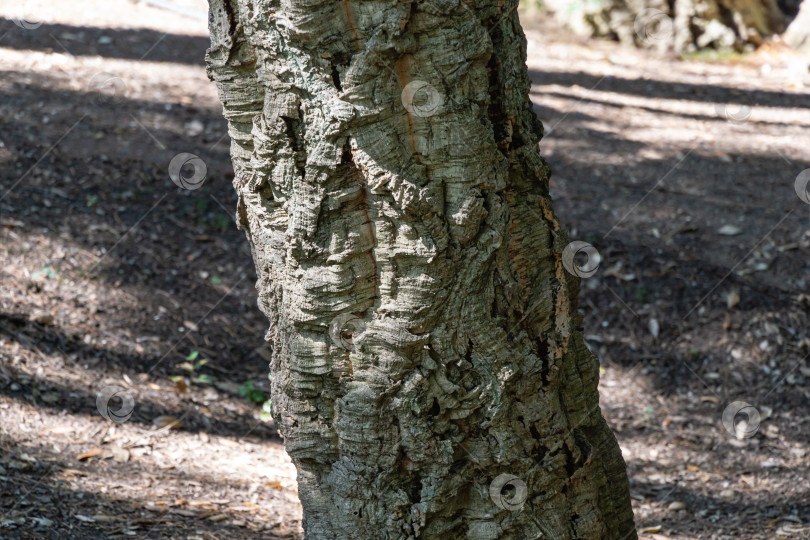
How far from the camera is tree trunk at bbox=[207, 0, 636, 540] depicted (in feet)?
5.76

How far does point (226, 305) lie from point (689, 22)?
7465 millimetres

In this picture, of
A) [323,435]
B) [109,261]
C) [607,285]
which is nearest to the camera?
[323,435]

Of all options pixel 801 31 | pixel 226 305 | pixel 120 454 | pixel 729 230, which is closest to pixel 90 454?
pixel 120 454

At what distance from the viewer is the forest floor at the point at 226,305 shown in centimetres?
317

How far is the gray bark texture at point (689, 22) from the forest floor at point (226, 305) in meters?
1.72

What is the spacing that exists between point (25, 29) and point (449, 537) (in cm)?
793

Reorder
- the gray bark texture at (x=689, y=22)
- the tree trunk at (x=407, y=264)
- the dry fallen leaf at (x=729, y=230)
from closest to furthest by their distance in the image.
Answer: the tree trunk at (x=407, y=264)
the dry fallen leaf at (x=729, y=230)
the gray bark texture at (x=689, y=22)

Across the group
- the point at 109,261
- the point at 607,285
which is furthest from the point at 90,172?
the point at 607,285

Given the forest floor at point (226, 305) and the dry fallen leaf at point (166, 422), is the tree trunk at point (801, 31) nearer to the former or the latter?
the forest floor at point (226, 305)

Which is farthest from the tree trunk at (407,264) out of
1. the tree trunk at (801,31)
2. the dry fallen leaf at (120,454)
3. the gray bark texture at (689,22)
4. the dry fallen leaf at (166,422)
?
the tree trunk at (801,31)

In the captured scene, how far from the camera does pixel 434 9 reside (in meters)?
1.71

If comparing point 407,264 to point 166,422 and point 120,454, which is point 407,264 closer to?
point 120,454

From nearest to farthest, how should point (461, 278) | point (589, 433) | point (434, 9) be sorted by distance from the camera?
point (434, 9), point (461, 278), point (589, 433)

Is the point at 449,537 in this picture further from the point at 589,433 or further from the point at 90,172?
the point at 90,172
